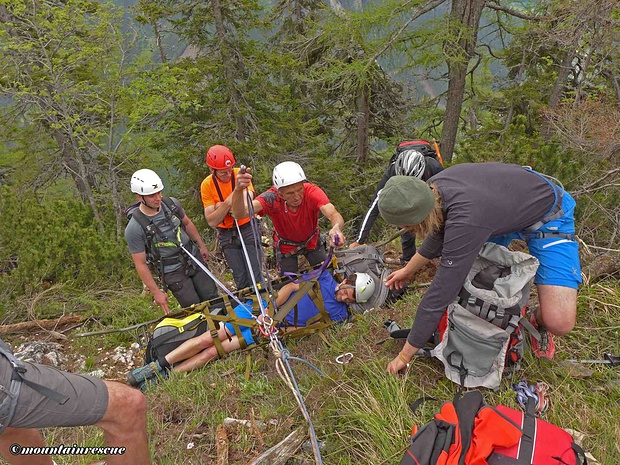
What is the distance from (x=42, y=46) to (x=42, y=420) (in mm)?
8971

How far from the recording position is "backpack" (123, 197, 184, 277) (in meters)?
4.74

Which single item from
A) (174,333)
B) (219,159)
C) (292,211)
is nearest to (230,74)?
(219,159)

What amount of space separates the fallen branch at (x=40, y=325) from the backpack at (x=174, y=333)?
123 inches

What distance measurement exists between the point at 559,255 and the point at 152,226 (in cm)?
421

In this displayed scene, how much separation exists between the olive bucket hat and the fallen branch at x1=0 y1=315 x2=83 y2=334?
6206mm

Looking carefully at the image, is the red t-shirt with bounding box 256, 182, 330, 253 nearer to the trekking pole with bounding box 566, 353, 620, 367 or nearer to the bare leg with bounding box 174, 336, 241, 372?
the bare leg with bounding box 174, 336, 241, 372

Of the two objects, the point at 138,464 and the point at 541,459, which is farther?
the point at 138,464

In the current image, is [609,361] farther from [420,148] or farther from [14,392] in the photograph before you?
[14,392]

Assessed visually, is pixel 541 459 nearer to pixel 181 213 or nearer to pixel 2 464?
pixel 2 464

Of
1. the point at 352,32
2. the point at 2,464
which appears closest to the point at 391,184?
the point at 2,464

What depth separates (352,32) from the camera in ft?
30.3

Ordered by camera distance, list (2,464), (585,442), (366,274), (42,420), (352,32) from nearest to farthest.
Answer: (42,420)
(585,442)
(2,464)
(366,274)
(352,32)

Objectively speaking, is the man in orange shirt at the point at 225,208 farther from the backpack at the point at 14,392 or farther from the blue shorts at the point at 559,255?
the blue shorts at the point at 559,255

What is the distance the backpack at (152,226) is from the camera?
15.6 feet
